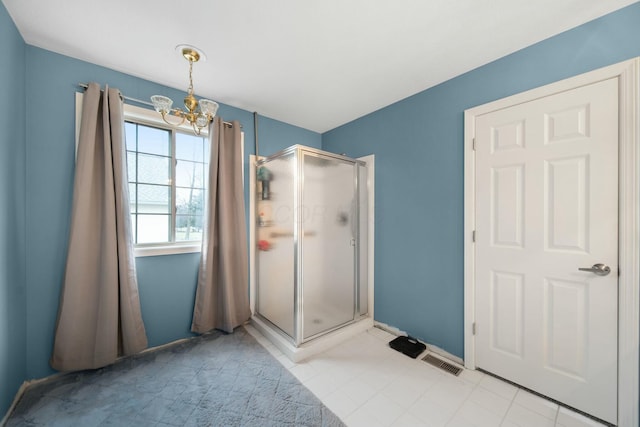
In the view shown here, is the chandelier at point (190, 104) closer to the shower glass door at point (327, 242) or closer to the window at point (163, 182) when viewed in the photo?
the window at point (163, 182)

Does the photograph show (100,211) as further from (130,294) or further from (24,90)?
(24,90)

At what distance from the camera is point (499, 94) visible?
178cm

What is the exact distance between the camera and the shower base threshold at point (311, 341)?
2.04 meters

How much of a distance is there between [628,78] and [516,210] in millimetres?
893

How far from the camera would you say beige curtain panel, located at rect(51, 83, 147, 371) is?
1.69 metres

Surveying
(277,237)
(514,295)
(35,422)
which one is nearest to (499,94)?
(514,295)

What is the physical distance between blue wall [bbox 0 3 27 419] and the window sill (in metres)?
0.65

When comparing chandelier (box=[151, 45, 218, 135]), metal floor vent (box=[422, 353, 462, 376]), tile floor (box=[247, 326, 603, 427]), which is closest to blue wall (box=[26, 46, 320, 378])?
chandelier (box=[151, 45, 218, 135])

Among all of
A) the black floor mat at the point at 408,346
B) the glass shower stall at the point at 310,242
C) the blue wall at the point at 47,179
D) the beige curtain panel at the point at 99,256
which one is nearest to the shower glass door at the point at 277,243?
the glass shower stall at the point at 310,242

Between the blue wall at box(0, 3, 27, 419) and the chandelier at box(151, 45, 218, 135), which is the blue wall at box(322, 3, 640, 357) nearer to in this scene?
the chandelier at box(151, 45, 218, 135)

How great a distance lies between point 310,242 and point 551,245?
180 centimetres

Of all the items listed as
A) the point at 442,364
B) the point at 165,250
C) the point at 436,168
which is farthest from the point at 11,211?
the point at 442,364

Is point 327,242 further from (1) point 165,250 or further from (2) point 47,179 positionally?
(2) point 47,179

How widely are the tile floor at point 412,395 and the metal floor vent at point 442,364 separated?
0.04 m
